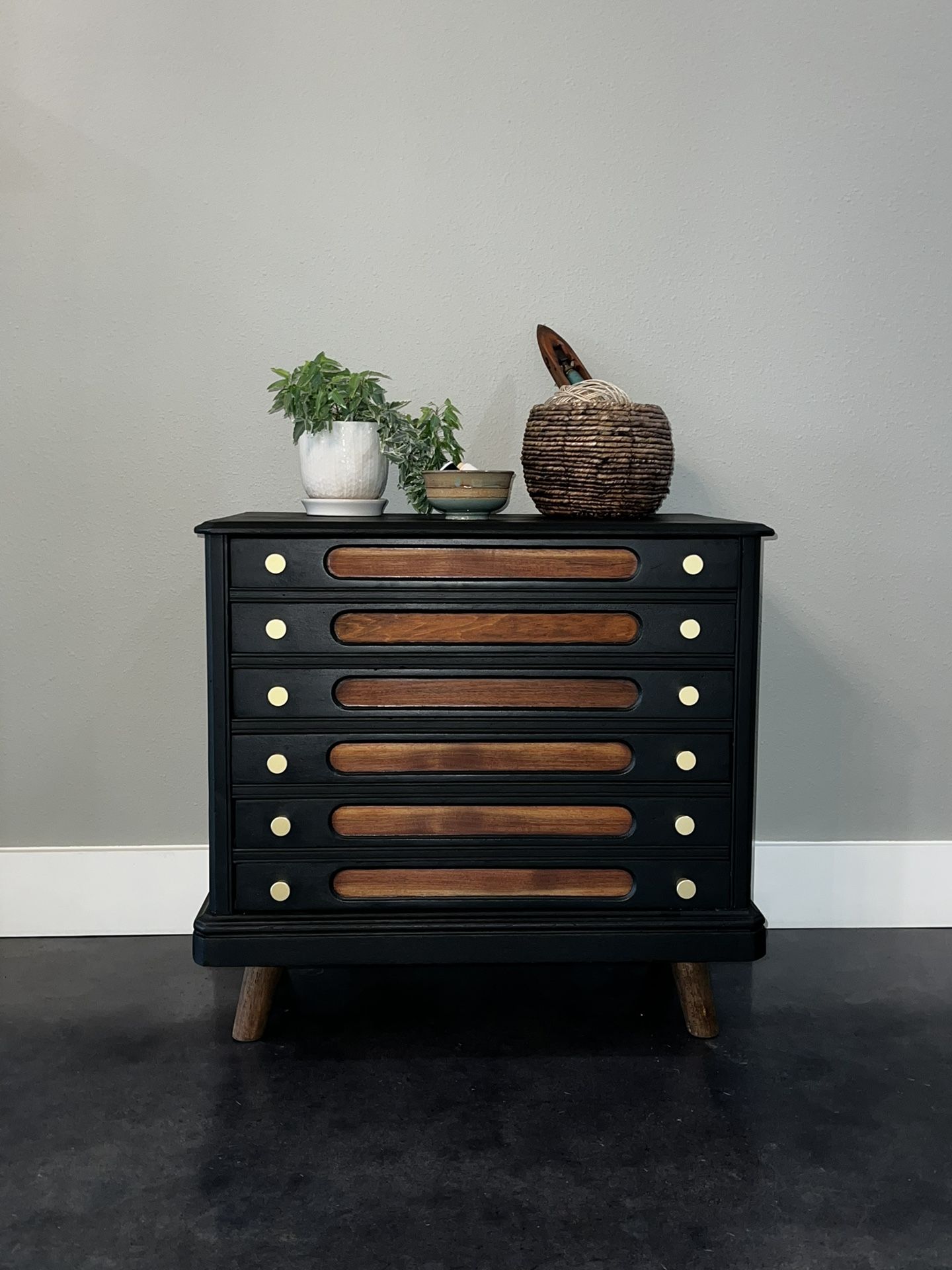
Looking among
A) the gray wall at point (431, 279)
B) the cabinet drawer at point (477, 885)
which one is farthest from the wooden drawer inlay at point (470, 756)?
the gray wall at point (431, 279)

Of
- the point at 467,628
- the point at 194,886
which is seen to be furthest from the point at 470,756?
the point at 194,886

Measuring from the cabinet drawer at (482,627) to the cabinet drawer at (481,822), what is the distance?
0.70 feet

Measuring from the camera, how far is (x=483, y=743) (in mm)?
1532

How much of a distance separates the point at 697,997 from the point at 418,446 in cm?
93

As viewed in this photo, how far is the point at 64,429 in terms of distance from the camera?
1.97 meters

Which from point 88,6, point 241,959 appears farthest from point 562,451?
point 88,6

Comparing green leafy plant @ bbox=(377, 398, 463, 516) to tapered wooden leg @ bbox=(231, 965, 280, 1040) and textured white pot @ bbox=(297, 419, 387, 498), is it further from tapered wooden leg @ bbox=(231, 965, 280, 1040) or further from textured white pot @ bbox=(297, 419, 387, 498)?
tapered wooden leg @ bbox=(231, 965, 280, 1040)

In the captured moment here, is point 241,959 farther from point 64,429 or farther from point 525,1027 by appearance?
point 64,429

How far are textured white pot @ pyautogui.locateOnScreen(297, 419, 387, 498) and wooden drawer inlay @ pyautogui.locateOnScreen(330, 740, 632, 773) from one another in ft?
1.29

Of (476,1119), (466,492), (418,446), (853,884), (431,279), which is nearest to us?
(476,1119)

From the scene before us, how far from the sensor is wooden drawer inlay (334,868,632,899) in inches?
60.8

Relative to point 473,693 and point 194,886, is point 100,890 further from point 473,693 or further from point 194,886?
point 473,693

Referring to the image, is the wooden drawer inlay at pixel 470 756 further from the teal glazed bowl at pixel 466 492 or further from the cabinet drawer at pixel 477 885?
the teal glazed bowl at pixel 466 492

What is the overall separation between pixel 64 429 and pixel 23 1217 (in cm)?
128
